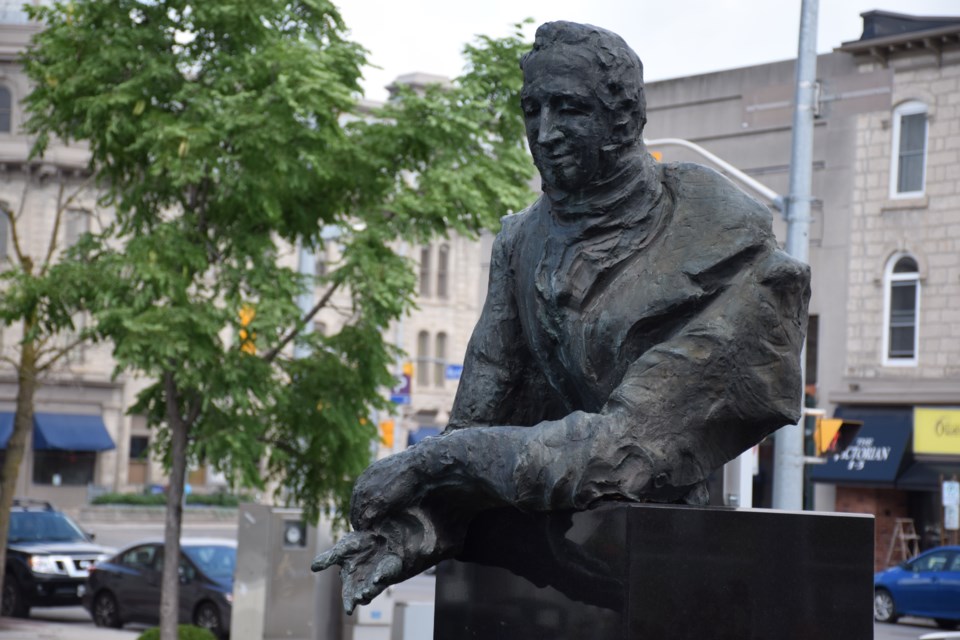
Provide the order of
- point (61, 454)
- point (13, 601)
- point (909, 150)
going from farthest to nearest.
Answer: point (61, 454) → point (909, 150) → point (13, 601)

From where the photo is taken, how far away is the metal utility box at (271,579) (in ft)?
62.4

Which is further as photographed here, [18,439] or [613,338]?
[18,439]

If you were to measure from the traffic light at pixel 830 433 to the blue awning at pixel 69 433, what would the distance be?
130 feet

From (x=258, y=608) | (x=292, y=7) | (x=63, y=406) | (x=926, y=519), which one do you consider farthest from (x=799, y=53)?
(x=63, y=406)

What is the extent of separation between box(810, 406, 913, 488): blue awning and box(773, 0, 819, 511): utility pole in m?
17.0

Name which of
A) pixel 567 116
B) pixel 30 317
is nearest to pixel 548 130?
pixel 567 116

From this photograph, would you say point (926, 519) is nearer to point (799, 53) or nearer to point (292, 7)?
point (799, 53)

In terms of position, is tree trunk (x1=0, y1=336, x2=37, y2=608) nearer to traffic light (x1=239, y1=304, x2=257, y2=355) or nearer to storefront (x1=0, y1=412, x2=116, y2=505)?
traffic light (x1=239, y1=304, x2=257, y2=355)

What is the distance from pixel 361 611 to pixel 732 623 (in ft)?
Answer: 44.7

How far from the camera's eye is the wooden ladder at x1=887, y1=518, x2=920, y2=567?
31.8 meters

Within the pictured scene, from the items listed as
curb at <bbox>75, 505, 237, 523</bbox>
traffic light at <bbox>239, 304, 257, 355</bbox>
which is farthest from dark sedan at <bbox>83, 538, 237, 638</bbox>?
curb at <bbox>75, 505, 237, 523</bbox>

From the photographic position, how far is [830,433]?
18.0 m

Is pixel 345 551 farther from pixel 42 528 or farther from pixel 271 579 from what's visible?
pixel 42 528

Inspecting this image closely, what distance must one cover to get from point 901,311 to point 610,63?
30.5 metres
